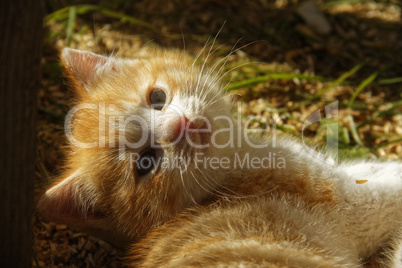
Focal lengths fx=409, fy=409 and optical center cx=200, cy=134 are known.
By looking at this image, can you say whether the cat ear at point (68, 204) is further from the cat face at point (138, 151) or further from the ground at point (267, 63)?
the ground at point (267, 63)

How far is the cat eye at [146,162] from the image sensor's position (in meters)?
1.73

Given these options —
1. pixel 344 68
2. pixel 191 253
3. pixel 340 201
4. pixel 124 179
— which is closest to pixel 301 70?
pixel 344 68

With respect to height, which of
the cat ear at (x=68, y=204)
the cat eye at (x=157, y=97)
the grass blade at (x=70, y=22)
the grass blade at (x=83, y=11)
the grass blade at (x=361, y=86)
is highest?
the grass blade at (x=83, y=11)

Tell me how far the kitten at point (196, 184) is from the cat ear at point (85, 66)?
2 centimetres

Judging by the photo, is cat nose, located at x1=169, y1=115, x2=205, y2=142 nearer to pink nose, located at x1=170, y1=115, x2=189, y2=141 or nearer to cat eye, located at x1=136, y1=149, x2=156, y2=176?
pink nose, located at x1=170, y1=115, x2=189, y2=141

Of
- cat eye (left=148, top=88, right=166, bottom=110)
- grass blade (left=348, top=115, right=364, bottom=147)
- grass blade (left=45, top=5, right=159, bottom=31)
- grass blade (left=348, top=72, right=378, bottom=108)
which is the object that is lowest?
grass blade (left=348, top=115, right=364, bottom=147)

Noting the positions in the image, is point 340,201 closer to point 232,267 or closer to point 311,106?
point 232,267

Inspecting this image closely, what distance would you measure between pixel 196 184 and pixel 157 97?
44 cm

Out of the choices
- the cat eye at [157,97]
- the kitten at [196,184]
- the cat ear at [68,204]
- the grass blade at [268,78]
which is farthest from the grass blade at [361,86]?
the cat ear at [68,204]

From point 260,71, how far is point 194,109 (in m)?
1.21

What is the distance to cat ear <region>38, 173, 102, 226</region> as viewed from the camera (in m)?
1.71

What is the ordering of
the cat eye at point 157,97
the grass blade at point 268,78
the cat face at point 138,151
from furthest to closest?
the grass blade at point 268,78
the cat eye at point 157,97
the cat face at point 138,151

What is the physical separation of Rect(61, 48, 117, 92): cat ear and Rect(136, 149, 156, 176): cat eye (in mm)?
541

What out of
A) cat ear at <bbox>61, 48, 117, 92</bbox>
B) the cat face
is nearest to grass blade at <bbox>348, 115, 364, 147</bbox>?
the cat face
